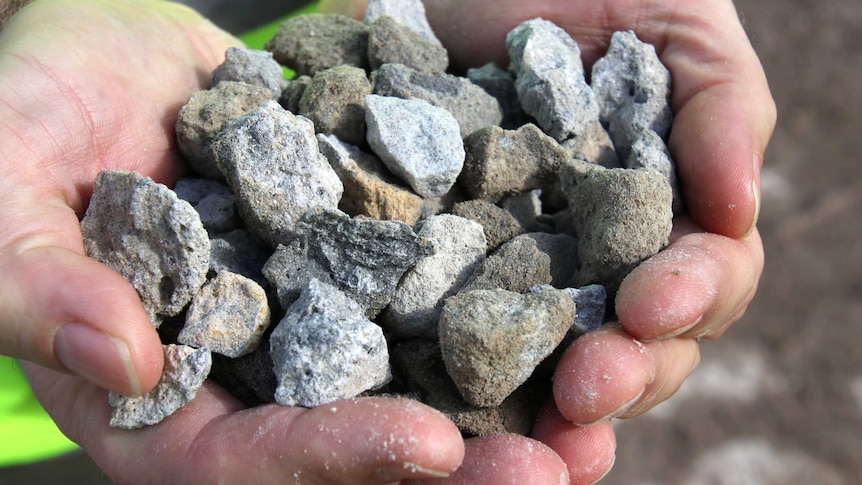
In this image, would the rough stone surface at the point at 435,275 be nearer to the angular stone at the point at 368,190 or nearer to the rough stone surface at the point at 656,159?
the angular stone at the point at 368,190

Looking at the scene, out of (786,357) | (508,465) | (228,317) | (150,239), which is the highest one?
(150,239)

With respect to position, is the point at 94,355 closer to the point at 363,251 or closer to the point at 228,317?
the point at 228,317

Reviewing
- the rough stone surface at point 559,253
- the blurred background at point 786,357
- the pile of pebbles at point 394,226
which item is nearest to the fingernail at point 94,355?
the pile of pebbles at point 394,226

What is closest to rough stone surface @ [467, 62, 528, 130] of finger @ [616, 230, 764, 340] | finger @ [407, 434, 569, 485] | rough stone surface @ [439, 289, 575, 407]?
finger @ [616, 230, 764, 340]

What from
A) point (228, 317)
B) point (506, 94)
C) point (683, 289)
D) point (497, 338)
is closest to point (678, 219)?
point (683, 289)

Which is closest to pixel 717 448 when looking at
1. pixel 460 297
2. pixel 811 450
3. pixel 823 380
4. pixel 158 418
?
pixel 811 450
